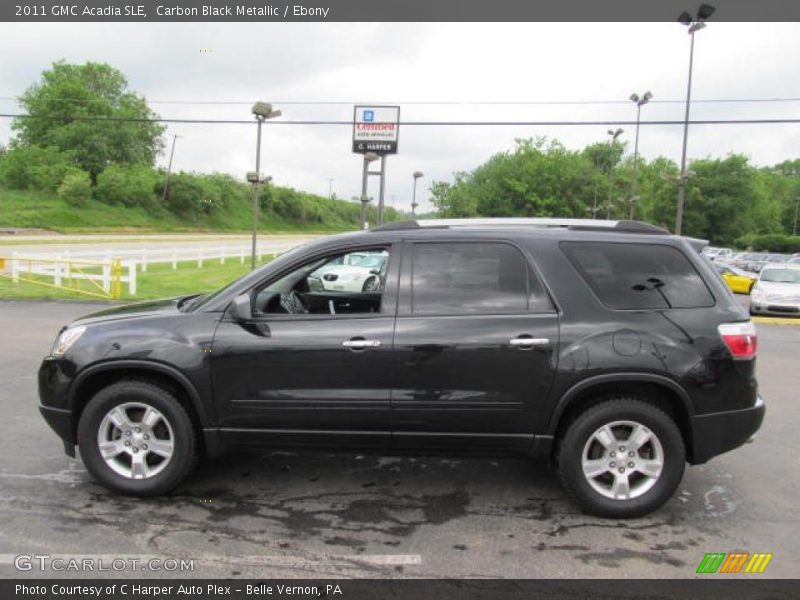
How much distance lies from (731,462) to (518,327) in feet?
8.13

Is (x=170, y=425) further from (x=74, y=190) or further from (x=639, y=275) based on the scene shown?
(x=74, y=190)

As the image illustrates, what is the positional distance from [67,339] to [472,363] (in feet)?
8.47

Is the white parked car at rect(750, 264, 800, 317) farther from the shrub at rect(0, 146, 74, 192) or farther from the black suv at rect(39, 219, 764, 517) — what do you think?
the shrub at rect(0, 146, 74, 192)

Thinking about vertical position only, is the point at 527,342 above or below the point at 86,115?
below

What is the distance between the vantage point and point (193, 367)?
12.7 feet

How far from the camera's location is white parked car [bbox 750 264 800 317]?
650 inches

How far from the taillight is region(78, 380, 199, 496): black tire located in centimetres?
331

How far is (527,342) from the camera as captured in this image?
12.3 ft

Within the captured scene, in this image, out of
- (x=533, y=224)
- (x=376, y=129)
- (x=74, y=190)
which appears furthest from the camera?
(x=74, y=190)

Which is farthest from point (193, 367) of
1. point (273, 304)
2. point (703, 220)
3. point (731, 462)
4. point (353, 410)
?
point (703, 220)

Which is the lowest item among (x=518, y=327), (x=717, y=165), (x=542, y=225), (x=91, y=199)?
(x=518, y=327)

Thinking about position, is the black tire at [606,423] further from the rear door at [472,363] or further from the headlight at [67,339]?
the headlight at [67,339]
